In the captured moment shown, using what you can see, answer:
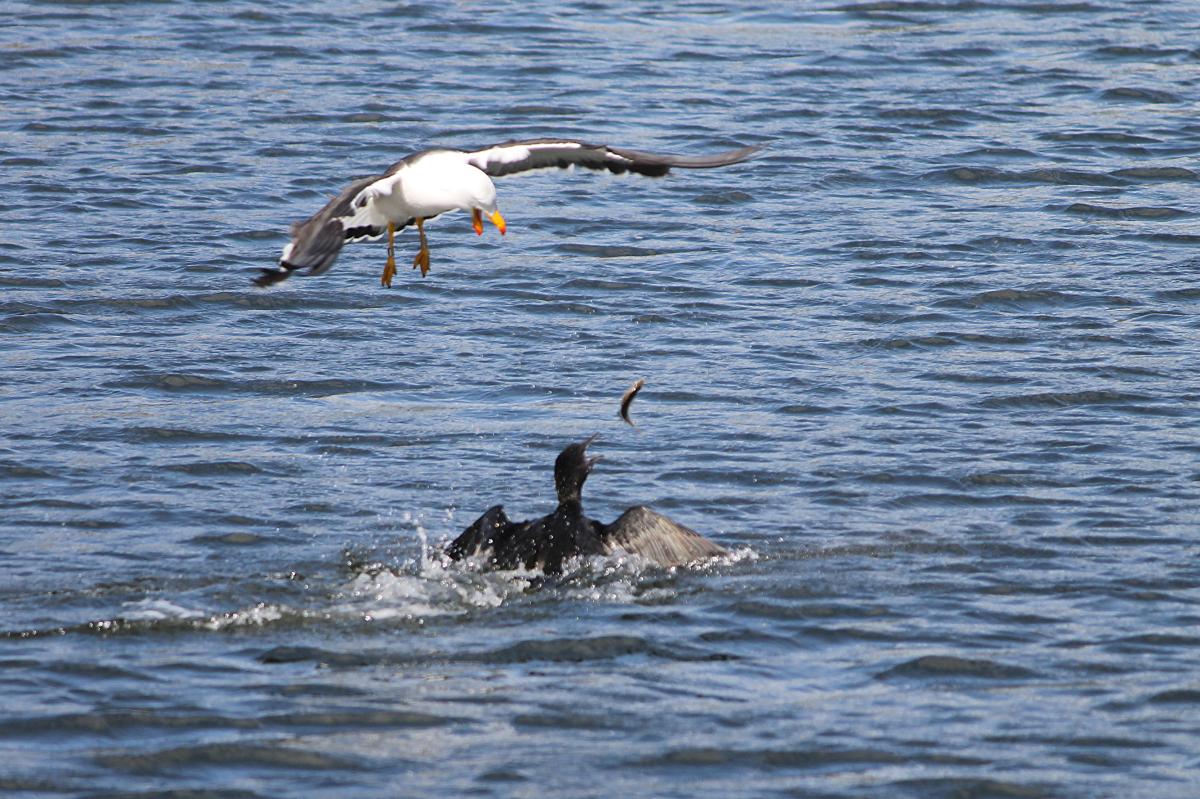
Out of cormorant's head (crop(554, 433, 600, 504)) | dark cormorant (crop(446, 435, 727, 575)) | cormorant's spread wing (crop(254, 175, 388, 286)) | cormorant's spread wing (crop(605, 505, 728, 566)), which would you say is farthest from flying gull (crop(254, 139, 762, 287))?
cormorant's spread wing (crop(605, 505, 728, 566))

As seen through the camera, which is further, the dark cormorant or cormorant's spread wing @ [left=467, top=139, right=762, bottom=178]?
cormorant's spread wing @ [left=467, top=139, right=762, bottom=178]

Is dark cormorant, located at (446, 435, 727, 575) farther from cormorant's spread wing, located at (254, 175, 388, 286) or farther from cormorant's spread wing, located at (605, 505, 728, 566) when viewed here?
cormorant's spread wing, located at (254, 175, 388, 286)

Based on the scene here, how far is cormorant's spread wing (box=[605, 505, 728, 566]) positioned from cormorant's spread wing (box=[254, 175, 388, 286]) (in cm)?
164

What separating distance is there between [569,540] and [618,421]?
2166 mm

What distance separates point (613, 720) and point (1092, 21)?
49.8 ft

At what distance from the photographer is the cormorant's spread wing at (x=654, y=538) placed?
818cm

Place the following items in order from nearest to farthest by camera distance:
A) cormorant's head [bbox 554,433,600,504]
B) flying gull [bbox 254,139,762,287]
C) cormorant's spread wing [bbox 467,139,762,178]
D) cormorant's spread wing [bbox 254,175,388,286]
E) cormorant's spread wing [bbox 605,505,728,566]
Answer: cormorant's spread wing [bbox 254,175,388,286], flying gull [bbox 254,139,762,287], cormorant's spread wing [bbox 605,505,728,566], cormorant's head [bbox 554,433,600,504], cormorant's spread wing [bbox 467,139,762,178]

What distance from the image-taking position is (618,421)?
1037 cm

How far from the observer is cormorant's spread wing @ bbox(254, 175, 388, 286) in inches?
287

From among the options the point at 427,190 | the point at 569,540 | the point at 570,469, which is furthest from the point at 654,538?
the point at 427,190

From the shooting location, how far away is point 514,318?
12.3 m

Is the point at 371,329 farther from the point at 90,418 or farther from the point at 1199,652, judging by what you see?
the point at 1199,652

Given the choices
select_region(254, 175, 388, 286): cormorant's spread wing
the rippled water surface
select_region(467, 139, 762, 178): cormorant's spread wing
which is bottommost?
the rippled water surface

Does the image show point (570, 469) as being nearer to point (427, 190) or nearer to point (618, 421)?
point (427, 190)
